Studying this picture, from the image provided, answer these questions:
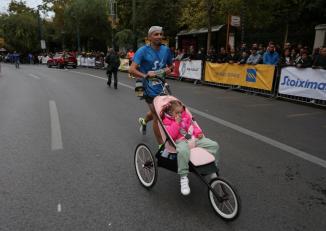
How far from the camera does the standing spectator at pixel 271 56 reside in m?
12.2

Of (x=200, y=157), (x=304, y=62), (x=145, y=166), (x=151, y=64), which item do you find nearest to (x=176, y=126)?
(x=200, y=157)

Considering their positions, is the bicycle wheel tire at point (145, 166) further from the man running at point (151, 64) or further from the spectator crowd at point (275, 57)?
the spectator crowd at point (275, 57)

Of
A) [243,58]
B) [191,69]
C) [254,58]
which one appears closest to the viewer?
[254,58]

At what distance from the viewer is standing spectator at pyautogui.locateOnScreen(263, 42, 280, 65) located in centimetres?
1221

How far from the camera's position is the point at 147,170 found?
169 inches

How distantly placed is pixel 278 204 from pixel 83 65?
1369 inches

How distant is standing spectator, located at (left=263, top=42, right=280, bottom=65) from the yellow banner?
0.47 meters

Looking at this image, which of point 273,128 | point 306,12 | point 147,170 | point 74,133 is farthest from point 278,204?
point 306,12

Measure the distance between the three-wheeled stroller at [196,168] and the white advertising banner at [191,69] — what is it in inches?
475

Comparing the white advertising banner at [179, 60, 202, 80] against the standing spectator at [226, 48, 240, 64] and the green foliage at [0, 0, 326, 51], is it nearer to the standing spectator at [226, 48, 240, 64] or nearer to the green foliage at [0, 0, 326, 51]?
the standing spectator at [226, 48, 240, 64]

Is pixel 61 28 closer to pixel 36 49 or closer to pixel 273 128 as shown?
pixel 36 49

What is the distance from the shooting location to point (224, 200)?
→ 3443 millimetres

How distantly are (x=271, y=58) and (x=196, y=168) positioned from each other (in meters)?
9.71

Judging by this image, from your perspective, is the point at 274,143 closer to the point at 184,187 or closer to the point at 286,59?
the point at 184,187
